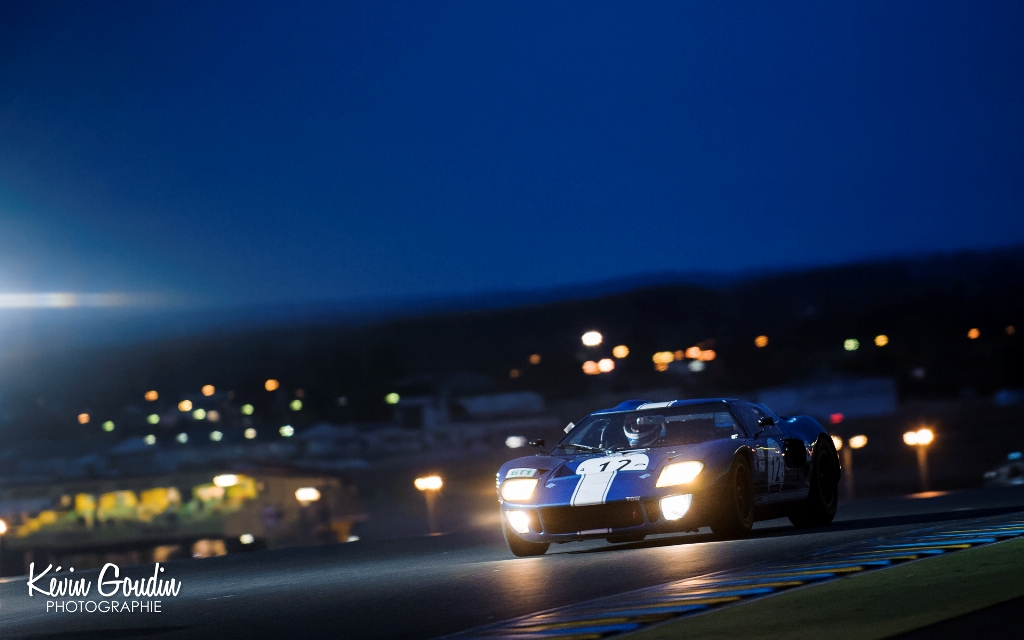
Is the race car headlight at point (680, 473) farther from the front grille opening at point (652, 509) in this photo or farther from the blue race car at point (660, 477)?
the front grille opening at point (652, 509)

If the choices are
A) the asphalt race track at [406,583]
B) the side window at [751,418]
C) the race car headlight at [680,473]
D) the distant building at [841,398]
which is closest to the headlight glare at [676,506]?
the race car headlight at [680,473]

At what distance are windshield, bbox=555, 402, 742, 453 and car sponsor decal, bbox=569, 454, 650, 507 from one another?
Result: 0.50 m

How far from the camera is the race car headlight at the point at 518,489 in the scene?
11719mm

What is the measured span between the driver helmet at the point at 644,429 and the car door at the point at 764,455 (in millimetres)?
744

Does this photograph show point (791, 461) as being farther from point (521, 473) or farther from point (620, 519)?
point (521, 473)

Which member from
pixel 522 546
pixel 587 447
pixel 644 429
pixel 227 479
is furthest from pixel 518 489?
pixel 227 479

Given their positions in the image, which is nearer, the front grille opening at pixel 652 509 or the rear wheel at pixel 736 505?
the front grille opening at pixel 652 509

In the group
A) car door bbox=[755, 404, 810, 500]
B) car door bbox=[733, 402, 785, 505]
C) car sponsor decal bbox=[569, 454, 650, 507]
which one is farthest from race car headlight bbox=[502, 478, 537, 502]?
car door bbox=[755, 404, 810, 500]

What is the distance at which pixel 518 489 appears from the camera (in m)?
11.8

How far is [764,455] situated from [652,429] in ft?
3.52

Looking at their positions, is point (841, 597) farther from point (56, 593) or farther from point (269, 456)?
point (269, 456)

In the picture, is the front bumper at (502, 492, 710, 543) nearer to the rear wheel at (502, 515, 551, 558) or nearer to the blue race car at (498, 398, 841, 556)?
the blue race car at (498, 398, 841, 556)

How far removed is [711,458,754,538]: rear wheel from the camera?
1152 cm

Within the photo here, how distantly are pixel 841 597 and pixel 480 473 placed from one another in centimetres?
6009
